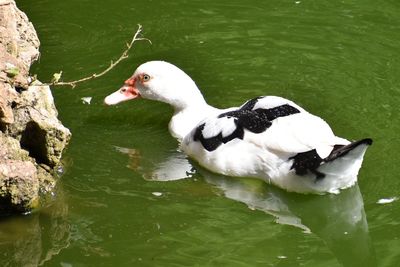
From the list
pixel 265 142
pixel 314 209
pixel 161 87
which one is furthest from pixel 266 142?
pixel 161 87

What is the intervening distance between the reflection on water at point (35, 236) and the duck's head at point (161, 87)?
1550 mm

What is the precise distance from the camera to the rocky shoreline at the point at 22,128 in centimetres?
570

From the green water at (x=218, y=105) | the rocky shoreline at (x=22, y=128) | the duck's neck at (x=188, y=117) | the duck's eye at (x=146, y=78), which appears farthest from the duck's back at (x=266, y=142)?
the rocky shoreline at (x=22, y=128)

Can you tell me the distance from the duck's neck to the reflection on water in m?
1.37

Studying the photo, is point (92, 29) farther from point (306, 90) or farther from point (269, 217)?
point (269, 217)

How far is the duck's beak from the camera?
730 centimetres

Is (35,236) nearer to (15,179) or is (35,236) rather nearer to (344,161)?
(15,179)

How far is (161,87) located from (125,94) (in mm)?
352

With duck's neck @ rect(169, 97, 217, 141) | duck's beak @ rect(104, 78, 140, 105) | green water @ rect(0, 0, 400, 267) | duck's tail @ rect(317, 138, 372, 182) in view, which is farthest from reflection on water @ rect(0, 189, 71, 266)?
duck's tail @ rect(317, 138, 372, 182)

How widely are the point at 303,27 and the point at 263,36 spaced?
448mm

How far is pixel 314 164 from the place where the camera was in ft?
18.9

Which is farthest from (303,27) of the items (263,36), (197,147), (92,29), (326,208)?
(326,208)

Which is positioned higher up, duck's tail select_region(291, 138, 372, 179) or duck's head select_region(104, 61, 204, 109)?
duck's tail select_region(291, 138, 372, 179)

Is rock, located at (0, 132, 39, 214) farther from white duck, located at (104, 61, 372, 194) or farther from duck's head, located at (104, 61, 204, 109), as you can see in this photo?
duck's head, located at (104, 61, 204, 109)
